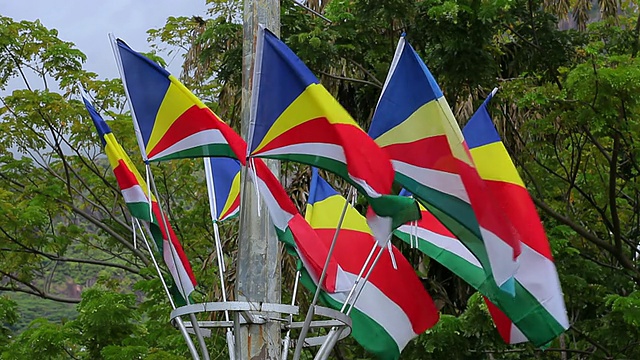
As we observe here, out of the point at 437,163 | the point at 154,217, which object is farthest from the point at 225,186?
the point at 437,163

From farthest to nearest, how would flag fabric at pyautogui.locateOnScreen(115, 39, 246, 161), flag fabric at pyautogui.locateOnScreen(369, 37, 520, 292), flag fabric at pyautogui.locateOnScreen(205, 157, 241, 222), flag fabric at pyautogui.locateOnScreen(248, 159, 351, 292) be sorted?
flag fabric at pyautogui.locateOnScreen(205, 157, 241, 222)
flag fabric at pyautogui.locateOnScreen(115, 39, 246, 161)
flag fabric at pyautogui.locateOnScreen(248, 159, 351, 292)
flag fabric at pyautogui.locateOnScreen(369, 37, 520, 292)

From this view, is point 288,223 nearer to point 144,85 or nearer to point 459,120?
point 144,85

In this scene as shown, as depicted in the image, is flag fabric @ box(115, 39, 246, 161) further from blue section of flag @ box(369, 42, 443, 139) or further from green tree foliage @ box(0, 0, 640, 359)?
green tree foliage @ box(0, 0, 640, 359)

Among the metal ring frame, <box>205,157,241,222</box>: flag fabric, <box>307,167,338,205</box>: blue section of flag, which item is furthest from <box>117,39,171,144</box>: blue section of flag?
<box>307,167,338,205</box>: blue section of flag

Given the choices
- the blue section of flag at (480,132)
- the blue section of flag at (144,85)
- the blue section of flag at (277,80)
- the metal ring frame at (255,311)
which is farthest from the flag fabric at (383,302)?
the blue section of flag at (144,85)

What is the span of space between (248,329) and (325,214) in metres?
2.61

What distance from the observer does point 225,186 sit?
8.91 meters

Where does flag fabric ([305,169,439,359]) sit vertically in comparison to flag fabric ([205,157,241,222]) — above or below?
below

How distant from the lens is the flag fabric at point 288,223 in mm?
6902

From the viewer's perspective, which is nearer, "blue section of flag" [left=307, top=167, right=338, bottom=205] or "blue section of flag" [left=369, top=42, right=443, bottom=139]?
"blue section of flag" [left=369, top=42, right=443, bottom=139]

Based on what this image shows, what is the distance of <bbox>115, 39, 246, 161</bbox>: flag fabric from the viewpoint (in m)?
7.34

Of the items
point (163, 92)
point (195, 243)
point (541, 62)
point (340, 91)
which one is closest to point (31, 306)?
point (195, 243)

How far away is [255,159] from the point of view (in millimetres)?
6906

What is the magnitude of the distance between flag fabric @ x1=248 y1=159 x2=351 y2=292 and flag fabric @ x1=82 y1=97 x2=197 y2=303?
2.84 ft
